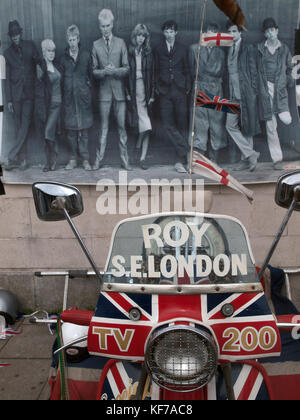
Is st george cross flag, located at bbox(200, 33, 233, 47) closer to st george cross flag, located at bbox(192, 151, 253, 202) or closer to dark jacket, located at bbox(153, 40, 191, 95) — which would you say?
st george cross flag, located at bbox(192, 151, 253, 202)

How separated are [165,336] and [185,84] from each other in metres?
3.29

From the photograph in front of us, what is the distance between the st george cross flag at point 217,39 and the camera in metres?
1.99

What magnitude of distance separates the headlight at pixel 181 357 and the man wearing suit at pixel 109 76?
296 centimetres

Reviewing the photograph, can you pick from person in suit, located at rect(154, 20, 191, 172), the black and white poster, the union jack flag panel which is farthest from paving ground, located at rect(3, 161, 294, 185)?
the union jack flag panel

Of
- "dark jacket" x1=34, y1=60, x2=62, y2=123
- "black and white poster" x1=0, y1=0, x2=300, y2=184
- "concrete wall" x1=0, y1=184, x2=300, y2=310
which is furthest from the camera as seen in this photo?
"concrete wall" x1=0, y1=184, x2=300, y2=310

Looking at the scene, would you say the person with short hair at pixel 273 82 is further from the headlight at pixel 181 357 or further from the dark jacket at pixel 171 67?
the headlight at pixel 181 357

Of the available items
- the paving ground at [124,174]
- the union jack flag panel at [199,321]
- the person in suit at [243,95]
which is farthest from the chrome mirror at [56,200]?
the person in suit at [243,95]

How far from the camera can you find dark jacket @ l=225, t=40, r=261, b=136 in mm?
4078

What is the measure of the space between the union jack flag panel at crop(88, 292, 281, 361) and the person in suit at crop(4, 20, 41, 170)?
3.08 metres

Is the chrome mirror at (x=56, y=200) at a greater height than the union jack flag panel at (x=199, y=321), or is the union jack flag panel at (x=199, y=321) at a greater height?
the chrome mirror at (x=56, y=200)

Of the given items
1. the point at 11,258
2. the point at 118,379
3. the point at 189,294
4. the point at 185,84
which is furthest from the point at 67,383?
the point at 185,84

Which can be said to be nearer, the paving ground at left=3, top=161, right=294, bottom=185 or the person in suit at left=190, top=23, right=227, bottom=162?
the person in suit at left=190, top=23, right=227, bottom=162

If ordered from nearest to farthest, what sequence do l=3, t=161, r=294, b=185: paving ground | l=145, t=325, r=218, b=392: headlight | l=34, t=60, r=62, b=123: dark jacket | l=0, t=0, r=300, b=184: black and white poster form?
l=145, t=325, r=218, b=392: headlight
l=0, t=0, r=300, b=184: black and white poster
l=34, t=60, r=62, b=123: dark jacket
l=3, t=161, r=294, b=185: paving ground
